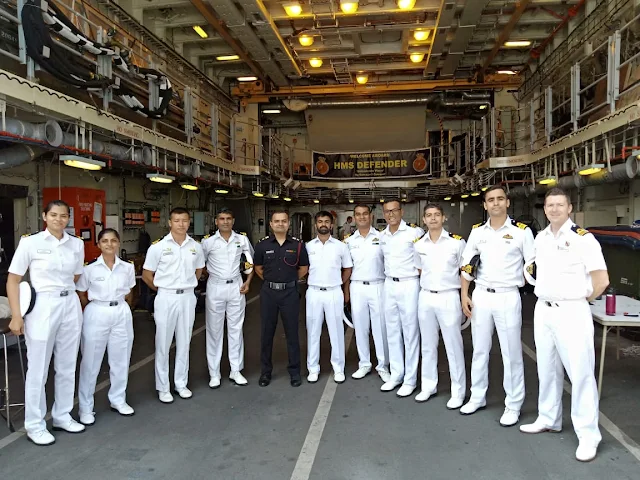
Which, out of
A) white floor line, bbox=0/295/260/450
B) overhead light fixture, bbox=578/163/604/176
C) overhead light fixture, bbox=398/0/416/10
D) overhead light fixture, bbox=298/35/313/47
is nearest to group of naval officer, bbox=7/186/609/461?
white floor line, bbox=0/295/260/450

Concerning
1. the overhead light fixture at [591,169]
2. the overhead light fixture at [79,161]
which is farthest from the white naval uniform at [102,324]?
→ the overhead light fixture at [591,169]

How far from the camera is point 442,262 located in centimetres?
429

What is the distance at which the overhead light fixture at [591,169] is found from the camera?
705 centimetres

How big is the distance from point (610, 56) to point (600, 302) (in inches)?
161

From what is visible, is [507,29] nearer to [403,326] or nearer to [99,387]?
[403,326]

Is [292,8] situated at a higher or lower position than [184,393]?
higher

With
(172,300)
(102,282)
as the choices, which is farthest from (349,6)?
(102,282)

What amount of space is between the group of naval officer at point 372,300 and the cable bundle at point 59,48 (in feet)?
8.40

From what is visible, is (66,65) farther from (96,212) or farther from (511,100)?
(511,100)

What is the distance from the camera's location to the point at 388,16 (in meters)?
10.5

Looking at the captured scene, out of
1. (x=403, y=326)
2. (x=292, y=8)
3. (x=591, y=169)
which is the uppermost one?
(x=292, y=8)

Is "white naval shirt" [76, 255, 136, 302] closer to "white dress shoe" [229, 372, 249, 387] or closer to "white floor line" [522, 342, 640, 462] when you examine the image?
"white dress shoe" [229, 372, 249, 387]

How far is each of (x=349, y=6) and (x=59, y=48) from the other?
19.3ft

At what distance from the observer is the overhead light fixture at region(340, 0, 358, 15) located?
9.06m
